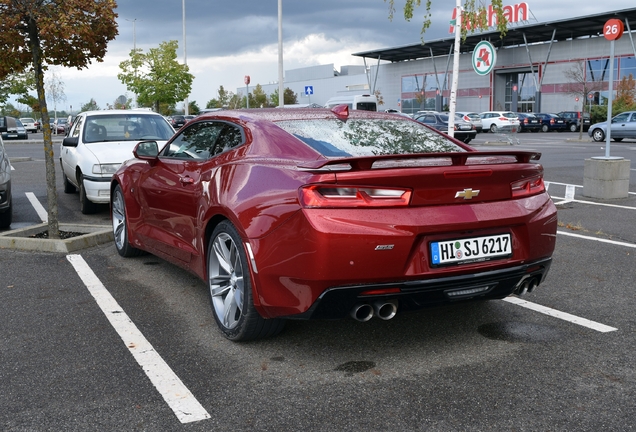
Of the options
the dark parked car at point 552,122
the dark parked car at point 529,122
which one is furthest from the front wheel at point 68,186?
the dark parked car at point 552,122

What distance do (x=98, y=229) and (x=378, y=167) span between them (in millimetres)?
5684

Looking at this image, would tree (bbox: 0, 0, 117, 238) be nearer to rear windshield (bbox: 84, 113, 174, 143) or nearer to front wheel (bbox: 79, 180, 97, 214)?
→ front wheel (bbox: 79, 180, 97, 214)

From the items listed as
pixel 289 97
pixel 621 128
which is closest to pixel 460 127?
pixel 621 128

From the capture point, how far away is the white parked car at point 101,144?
976cm

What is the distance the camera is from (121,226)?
711cm

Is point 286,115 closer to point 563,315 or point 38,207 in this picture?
point 563,315

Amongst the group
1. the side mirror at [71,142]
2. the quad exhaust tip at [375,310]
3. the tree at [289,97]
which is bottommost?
the quad exhaust tip at [375,310]

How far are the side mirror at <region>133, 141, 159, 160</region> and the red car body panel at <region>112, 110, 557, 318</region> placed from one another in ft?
4.69

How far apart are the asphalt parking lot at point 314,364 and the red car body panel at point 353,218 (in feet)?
1.47

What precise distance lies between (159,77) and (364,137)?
153 feet

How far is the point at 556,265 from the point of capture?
6570 millimetres

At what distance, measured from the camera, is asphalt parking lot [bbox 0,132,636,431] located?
3.32 metres

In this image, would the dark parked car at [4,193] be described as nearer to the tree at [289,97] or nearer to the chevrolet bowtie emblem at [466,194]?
the chevrolet bowtie emblem at [466,194]

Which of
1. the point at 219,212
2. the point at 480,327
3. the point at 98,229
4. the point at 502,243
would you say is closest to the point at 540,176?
the point at 502,243
